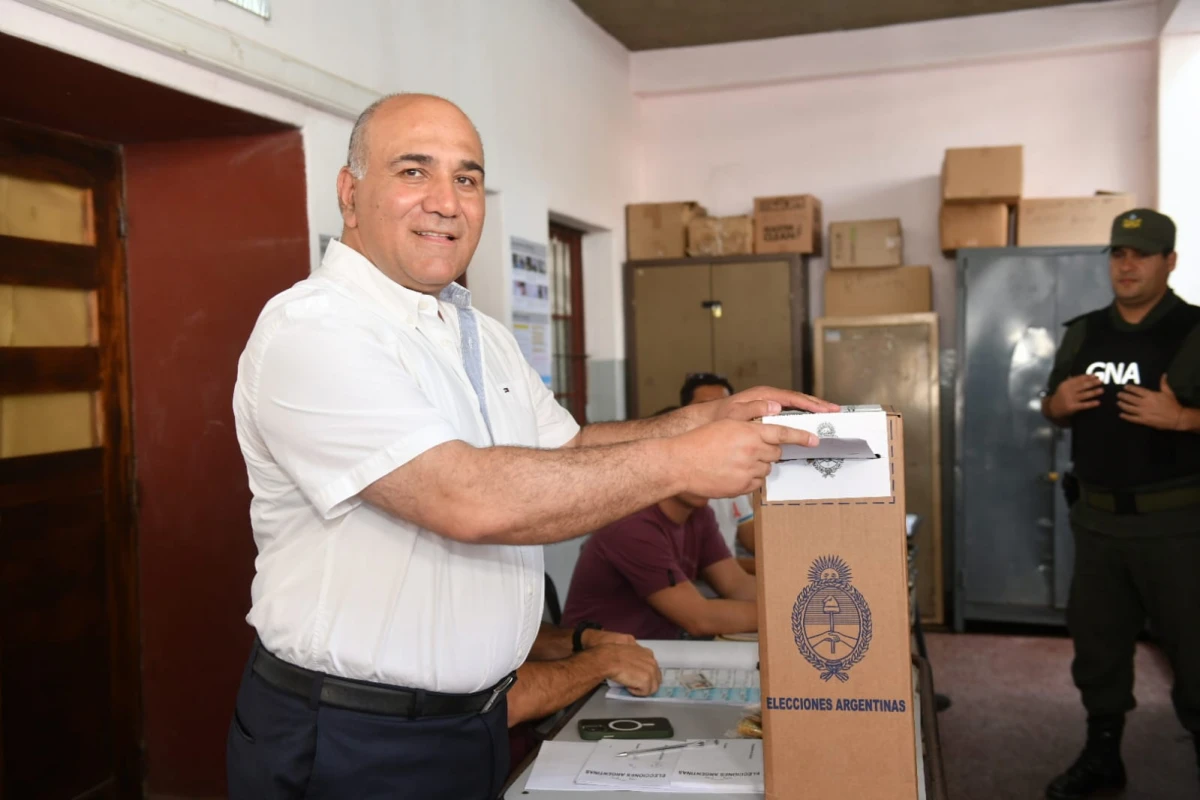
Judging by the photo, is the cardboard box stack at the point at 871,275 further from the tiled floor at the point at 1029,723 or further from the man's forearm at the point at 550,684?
the man's forearm at the point at 550,684

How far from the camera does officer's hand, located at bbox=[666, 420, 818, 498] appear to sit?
4.09ft

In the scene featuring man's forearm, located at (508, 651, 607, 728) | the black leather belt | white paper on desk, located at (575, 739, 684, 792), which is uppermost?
the black leather belt

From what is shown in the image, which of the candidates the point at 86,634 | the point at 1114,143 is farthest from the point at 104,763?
the point at 1114,143

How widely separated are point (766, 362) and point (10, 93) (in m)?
3.70

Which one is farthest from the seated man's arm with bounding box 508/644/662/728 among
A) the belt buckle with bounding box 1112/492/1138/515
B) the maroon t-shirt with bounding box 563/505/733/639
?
the belt buckle with bounding box 1112/492/1138/515

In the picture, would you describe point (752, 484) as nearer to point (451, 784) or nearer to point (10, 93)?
point (451, 784)

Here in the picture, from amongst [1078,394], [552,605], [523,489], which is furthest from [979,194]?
[523,489]

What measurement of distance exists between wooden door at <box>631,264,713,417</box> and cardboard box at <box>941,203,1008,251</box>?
3.90ft

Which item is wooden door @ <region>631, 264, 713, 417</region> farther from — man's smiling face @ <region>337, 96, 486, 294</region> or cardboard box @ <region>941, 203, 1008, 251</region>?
man's smiling face @ <region>337, 96, 486, 294</region>

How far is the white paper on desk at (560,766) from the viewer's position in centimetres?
149

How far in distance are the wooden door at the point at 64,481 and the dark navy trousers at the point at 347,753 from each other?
121cm

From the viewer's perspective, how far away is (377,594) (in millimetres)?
1405

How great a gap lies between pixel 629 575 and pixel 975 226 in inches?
123

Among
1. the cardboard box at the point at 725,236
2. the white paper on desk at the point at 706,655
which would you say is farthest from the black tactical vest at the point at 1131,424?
the cardboard box at the point at 725,236
